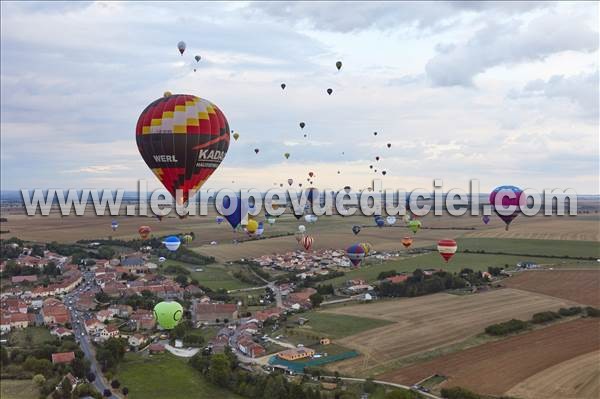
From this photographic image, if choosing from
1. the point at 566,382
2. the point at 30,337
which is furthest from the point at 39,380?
the point at 566,382

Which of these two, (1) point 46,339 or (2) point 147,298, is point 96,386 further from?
(2) point 147,298

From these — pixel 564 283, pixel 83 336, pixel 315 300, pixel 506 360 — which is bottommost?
pixel 83 336

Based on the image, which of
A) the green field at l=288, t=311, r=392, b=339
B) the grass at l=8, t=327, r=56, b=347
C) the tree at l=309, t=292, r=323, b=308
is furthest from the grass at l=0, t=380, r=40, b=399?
the tree at l=309, t=292, r=323, b=308

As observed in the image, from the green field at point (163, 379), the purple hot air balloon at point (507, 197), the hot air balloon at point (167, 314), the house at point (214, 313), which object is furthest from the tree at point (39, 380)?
the purple hot air balloon at point (507, 197)

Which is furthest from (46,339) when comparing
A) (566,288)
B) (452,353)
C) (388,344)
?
(566,288)

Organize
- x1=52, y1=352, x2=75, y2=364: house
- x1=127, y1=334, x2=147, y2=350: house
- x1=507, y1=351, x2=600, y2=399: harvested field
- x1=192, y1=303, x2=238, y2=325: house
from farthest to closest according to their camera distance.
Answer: x1=192, y1=303, x2=238, y2=325: house, x1=127, y1=334, x2=147, y2=350: house, x1=52, y1=352, x2=75, y2=364: house, x1=507, y1=351, x2=600, y2=399: harvested field

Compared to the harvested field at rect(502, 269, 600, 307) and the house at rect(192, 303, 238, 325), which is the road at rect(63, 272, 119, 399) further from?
the harvested field at rect(502, 269, 600, 307)

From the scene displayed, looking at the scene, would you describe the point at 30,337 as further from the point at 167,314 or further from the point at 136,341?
the point at 167,314

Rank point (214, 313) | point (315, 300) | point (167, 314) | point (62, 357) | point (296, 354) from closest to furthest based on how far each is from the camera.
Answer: point (296, 354), point (62, 357), point (167, 314), point (214, 313), point (315, 300)
